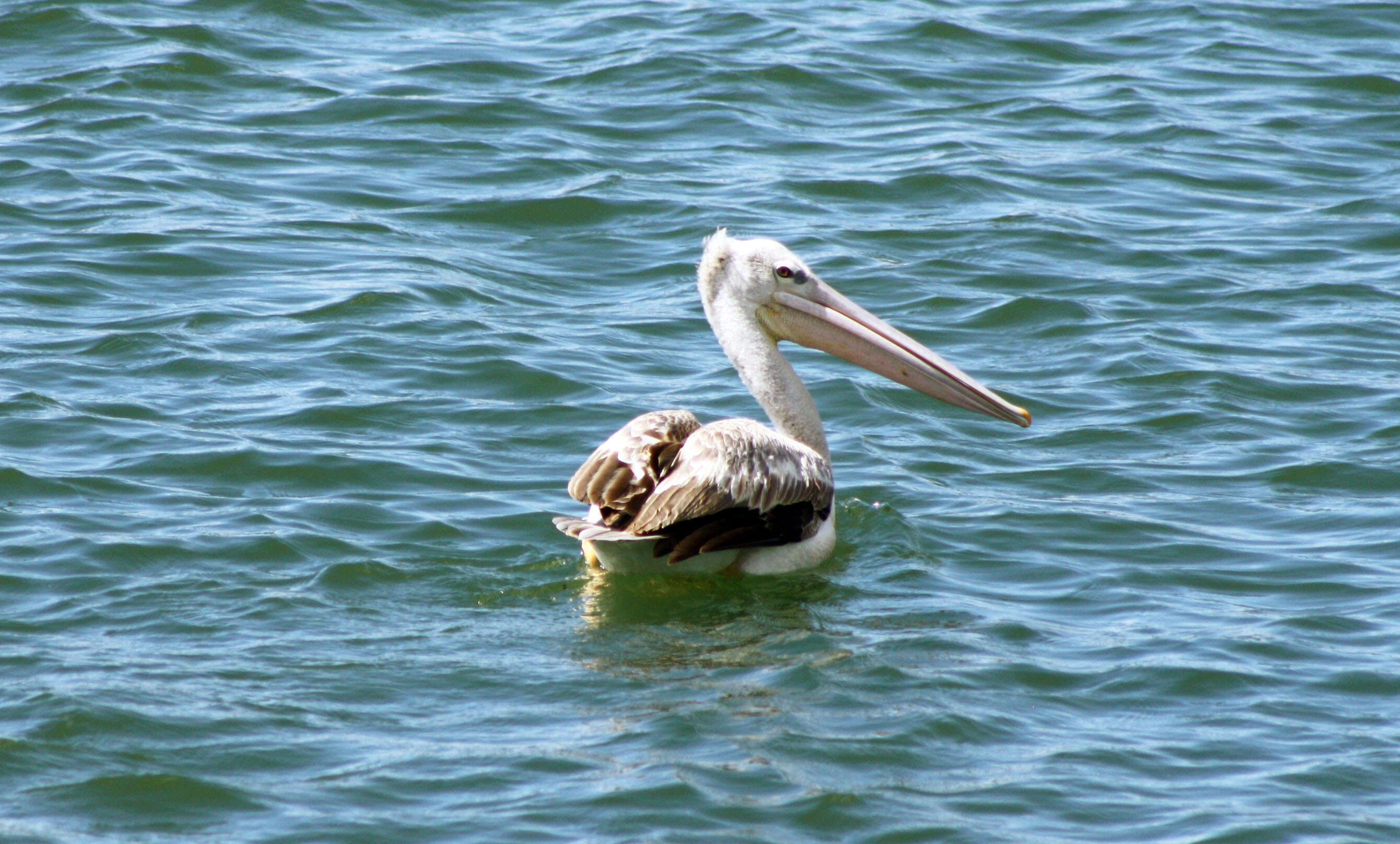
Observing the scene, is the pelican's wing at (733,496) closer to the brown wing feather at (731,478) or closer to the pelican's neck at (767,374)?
the brown wing feather at (731,478)

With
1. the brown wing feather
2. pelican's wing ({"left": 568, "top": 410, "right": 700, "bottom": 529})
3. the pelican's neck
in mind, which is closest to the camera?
the brown wing feather

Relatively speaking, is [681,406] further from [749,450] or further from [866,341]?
[749,450]

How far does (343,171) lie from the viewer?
10180mm

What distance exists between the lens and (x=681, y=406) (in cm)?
752

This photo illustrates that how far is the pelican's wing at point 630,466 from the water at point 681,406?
30 centimetres

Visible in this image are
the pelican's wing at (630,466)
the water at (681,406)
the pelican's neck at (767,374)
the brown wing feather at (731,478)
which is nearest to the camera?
the water at (681,406)

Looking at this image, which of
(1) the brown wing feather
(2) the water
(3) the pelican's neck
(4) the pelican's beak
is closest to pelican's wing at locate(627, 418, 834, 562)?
(1) the brown wing feather

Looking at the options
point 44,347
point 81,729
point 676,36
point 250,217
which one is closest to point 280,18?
point 676,36

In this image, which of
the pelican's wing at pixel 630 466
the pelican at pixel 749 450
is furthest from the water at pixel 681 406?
the pelican's wing at pixel 630 466

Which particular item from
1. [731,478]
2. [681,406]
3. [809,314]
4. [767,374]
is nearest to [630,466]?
[731,478]

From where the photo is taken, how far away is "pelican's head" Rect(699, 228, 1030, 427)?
6.64 metres

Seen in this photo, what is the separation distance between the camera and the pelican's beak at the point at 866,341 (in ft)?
21.8

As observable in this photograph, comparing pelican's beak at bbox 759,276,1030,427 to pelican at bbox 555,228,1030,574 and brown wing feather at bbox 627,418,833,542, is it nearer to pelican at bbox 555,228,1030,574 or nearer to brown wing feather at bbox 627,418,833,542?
pelican at bbox 555,228,1030,574

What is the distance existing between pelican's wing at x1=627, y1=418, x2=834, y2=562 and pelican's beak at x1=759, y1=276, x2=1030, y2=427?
727 millimetres
